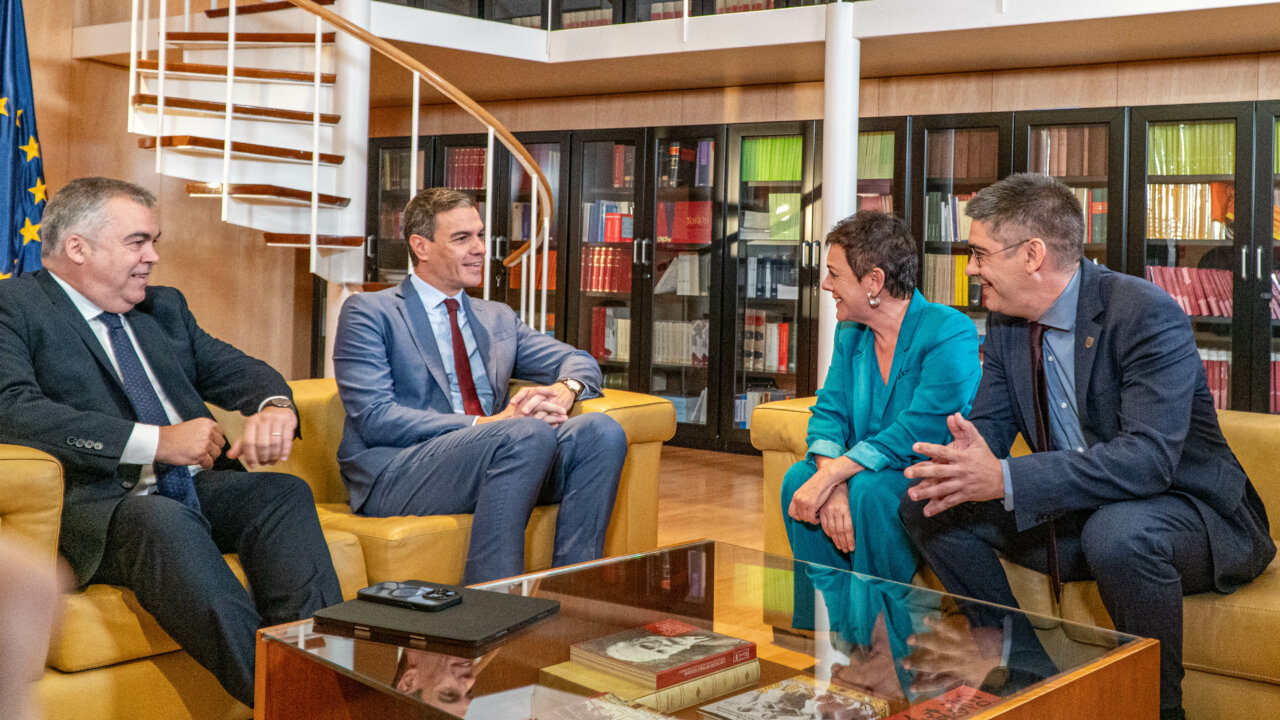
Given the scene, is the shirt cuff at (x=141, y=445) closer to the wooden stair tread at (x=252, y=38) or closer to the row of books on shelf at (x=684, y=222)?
the wooden stair tread at (x=252, y=38)

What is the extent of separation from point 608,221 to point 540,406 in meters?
3.48

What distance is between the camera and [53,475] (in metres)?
1.80

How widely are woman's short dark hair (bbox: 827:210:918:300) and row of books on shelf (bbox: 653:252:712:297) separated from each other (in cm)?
339

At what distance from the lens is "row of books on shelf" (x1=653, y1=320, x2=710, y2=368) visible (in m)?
5.88

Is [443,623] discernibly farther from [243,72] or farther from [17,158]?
[17,158]

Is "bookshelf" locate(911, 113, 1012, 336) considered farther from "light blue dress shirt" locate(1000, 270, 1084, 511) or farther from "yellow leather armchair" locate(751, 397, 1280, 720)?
"yellow leather armchair" locate(751, 397, 1280, 720)

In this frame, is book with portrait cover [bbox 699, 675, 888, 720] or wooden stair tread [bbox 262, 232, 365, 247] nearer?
book with portrait cover [bbox 699, 675, 888, 720]

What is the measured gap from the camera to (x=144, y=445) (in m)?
2.02

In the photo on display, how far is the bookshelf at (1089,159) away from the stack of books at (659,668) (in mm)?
3776

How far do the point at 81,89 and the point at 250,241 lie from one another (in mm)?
1310

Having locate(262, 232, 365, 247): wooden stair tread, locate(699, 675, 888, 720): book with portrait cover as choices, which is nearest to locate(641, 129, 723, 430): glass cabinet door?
locate(262, 232, 365, 247): wooden stair tread

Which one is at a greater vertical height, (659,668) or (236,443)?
(236,443)

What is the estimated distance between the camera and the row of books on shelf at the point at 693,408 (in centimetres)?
590

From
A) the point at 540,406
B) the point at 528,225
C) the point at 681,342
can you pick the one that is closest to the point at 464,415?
the point at 540,406
